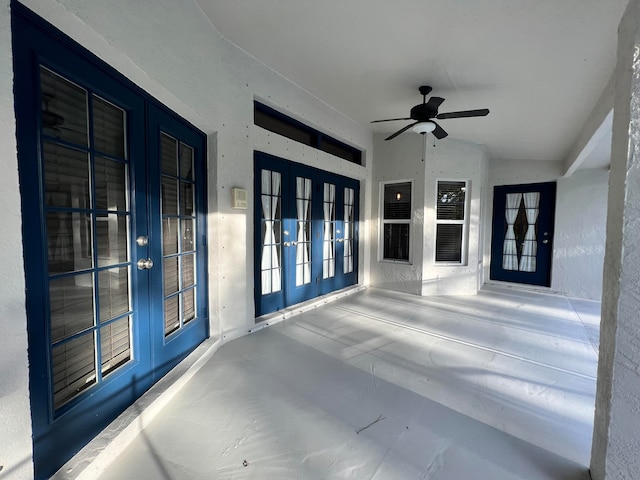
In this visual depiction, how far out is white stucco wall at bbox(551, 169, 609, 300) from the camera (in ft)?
16.1

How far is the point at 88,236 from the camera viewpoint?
4.72ft

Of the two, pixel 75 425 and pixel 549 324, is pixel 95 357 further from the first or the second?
pixel 549 324

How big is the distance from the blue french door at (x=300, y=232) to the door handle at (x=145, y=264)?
1505 millimetres

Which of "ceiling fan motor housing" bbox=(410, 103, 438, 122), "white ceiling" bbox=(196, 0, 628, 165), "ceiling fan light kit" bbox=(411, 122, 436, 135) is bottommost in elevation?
"ceiling fan light kit" bbox=(411, 122, 436, 135)

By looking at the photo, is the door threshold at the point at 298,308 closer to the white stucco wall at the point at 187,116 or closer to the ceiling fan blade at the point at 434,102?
the white stucco wall at the point at 187,116

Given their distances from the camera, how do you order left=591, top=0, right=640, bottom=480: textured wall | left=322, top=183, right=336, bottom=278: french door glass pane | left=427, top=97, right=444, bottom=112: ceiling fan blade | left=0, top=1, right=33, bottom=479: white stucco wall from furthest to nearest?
left=322, top=183, right=336, bottom=278: french door glass pane, left=427, top=97, right=444, bottom=112: ceiling fan blade, left=591, top=0, right=640, bottom=480: textured wall, left=0, top=1, right=33, bottom=479: white stucco wall

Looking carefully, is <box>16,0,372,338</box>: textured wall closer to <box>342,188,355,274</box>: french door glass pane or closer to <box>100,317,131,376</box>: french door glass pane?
<box>100,317,131,376</box>: french door glass pane

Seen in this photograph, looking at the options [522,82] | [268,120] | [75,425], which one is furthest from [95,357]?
[522,82]

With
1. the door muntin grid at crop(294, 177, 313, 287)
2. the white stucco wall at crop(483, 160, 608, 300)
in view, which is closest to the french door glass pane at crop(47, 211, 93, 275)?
the door muntin grid at crop(294, 177, 313, 287)

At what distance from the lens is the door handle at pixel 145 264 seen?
177 cm

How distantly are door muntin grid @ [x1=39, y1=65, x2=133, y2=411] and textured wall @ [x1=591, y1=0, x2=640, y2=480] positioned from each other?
235 centimetres

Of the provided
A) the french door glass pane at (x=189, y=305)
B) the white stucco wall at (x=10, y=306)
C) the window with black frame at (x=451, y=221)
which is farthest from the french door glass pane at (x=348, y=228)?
the white stucco wall at (x=10, y=306)

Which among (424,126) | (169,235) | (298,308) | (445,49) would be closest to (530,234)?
(424,126)

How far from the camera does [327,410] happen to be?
1814 millimetres
